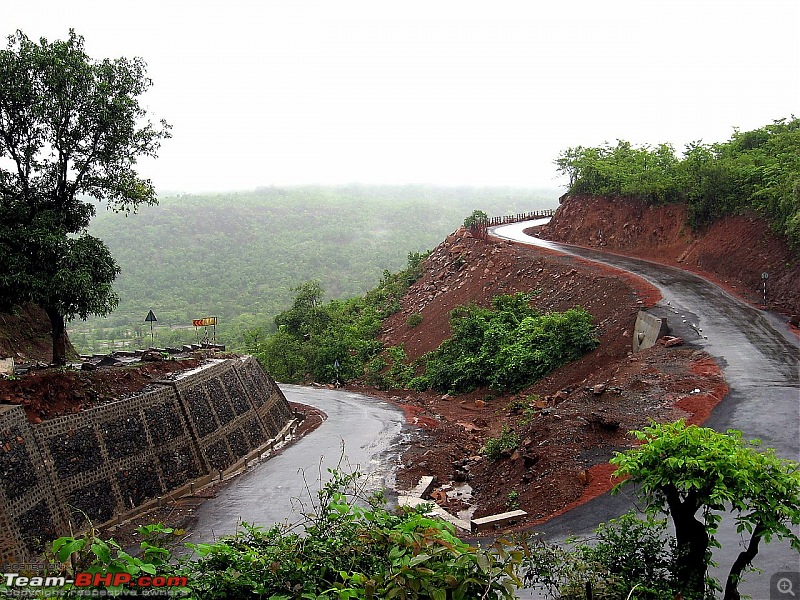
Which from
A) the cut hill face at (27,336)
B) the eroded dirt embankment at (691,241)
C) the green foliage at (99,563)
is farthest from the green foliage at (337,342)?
the green foliage at (99,563)

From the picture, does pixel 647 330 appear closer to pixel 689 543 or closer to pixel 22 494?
pixel 689 543

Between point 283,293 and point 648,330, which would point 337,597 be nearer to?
Result: point 648,330

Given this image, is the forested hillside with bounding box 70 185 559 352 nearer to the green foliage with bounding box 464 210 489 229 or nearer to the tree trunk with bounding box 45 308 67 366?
the green foliage with bounding box 464 210 489 229

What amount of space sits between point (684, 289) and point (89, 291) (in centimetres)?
2299

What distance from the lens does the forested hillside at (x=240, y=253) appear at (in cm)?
7925

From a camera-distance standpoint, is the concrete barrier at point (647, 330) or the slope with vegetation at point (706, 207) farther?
the slope with vegetation at point (706, 207)

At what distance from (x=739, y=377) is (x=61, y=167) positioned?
19402 mm

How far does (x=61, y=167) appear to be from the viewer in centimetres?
1766

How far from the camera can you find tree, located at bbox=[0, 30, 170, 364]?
1616cm

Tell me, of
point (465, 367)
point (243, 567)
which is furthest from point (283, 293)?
point (243, 567)

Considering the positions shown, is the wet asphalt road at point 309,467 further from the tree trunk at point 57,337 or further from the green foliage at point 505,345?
the tree trunk at point 57,337

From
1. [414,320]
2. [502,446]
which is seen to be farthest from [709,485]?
[414,320]

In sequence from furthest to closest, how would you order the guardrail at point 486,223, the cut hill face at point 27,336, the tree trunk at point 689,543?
the guardrail at point 486,223, the cut hill face at point 27,336, the tree trunk at point 689,543

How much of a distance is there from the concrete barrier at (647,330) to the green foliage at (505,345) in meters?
1.87
